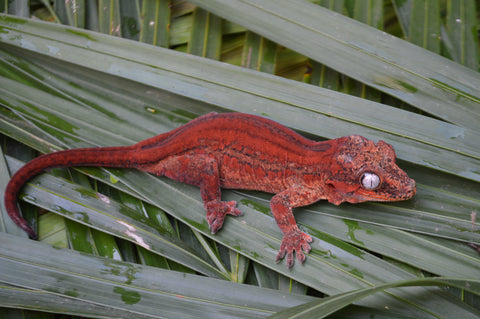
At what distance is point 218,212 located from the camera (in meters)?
3.63

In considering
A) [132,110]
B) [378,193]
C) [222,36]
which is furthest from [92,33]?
[378,193]

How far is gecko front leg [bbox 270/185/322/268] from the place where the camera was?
11.2 ft

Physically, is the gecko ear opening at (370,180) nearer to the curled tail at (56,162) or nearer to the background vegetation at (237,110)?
the background vegetation at (237,110)

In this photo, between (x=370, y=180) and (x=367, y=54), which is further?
(x=367, y=54)

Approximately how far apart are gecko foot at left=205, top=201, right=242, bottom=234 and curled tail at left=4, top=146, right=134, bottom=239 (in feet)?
3.06

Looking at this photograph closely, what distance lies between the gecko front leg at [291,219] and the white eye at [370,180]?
0.44 meters

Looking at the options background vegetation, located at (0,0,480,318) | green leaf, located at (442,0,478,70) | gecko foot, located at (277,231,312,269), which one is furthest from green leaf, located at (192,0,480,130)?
gecko foot, located at (277,231,312,269)

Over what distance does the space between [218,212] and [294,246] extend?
76 centimetres

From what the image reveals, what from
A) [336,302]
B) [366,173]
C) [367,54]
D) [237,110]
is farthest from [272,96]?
[336,302]

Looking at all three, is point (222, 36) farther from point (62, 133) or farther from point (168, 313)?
point (168, 313)

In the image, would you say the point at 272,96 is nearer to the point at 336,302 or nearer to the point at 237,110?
the point at 237,110

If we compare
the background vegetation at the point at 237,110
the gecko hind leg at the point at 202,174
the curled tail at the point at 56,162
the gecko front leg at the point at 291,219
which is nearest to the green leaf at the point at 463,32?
the background vegetation at the point at 237,110

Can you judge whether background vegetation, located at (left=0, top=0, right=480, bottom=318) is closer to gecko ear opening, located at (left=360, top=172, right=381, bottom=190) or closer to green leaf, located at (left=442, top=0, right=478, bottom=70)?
green leaf, located at (left=442, top=0, right=478, bottom=70)

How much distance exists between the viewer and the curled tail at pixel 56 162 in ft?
12.5
